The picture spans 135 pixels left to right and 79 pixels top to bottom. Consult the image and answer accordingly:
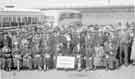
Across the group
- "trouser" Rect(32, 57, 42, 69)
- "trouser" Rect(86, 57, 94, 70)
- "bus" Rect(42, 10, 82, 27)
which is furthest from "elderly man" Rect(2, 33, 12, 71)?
"trouser" Rect(86, 57, 94, 70)

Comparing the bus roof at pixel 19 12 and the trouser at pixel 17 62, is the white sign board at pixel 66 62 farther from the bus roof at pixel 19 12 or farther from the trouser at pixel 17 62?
the bus roof at pixel 19 12

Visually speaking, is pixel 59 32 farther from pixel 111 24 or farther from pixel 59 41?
pixel 111 24

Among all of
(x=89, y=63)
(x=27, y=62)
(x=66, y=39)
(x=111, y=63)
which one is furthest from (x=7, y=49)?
(x=111, y=63)

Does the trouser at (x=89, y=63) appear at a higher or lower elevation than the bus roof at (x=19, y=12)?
lower

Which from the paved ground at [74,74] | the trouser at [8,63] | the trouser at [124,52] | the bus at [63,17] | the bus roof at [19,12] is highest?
the bus roof at [19,12]

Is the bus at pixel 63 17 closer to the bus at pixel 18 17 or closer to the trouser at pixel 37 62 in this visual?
the bus at pixel 18 17

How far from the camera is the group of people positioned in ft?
7.20

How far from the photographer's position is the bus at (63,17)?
2199mm

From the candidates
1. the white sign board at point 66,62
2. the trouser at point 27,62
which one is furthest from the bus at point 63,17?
the trouser at point 27,62

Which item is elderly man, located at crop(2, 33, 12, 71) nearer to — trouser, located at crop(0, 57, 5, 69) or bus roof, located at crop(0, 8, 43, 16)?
trouser, located at crop(0, 57, 5, 69)

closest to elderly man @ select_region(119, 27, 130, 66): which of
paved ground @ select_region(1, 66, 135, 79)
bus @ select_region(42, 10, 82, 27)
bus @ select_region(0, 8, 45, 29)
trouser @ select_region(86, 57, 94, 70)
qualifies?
paved ground @ select_region(1, 66, 135, 79)

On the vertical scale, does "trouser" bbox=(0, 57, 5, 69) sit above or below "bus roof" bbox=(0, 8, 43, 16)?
below

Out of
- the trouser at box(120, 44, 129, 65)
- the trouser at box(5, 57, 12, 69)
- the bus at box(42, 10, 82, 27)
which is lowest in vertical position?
the trouser at box(5, 57, 12, 69)

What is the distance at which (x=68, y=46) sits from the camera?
2.23 meters
